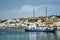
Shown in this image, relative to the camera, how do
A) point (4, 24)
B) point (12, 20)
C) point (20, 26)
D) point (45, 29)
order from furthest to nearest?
point (12, 20)
point (4, 24)
point (20, 26)
point (45, 29)

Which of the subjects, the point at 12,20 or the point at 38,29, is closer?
the point at 38,29

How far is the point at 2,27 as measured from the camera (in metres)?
98.4

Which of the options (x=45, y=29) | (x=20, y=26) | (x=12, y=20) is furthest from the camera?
(x=12, y=20)

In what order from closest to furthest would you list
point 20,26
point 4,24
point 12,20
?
point 20,26 → point 4,24 → point 12,20

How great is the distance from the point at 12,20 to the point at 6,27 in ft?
33.2

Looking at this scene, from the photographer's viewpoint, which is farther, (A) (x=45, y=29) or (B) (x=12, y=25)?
(B) (x=12, y=25)

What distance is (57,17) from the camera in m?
93.4

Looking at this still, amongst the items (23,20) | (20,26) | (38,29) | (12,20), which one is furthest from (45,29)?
(12,20)

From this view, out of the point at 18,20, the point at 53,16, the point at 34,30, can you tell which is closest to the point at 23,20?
the point at 18,20

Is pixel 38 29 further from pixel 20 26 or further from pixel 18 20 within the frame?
pixel 18 20

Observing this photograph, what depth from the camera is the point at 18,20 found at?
335 ft

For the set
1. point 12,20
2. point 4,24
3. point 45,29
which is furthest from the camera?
point 12,20

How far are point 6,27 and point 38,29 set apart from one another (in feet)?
148

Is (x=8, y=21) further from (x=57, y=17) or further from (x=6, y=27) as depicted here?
(x=57, y=17)
